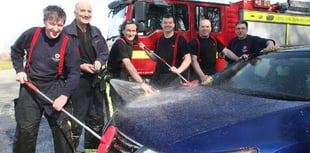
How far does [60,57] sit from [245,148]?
2254mm

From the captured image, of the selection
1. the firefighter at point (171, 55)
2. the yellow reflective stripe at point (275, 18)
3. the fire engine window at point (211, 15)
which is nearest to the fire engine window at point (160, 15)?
the fire engine window at point (211, 15)

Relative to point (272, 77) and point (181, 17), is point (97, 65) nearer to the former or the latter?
point (272, 77)

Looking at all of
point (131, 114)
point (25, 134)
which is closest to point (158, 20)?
point (25, 134)

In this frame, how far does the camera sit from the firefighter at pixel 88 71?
4250mm

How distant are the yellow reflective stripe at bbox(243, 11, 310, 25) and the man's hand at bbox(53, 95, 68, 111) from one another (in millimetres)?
5879

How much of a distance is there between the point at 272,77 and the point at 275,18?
243 inches

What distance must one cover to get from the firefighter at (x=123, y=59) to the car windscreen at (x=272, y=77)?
47.0 inches

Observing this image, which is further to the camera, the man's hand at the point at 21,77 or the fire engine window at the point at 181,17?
the fire engine window at the point at 181,17

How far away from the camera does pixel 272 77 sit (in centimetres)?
329

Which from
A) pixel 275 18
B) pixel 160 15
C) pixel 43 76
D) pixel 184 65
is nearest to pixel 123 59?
pixel 184 65

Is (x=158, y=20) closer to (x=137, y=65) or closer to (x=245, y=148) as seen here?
(x=137, y=65)

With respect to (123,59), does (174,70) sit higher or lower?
lower

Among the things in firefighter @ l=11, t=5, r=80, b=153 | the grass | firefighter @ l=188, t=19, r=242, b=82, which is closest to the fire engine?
firefighter @ l=188, t=19, r=242, b=82

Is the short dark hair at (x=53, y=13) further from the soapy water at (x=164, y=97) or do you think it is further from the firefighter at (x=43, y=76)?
the soapy water at (x=164, y=97)
